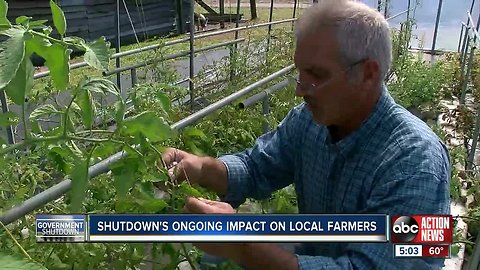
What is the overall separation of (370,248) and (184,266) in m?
0.68

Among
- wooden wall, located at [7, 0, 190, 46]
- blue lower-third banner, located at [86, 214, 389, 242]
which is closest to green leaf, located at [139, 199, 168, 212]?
blue lower-third banner, located at [86, 214, 389, 242]

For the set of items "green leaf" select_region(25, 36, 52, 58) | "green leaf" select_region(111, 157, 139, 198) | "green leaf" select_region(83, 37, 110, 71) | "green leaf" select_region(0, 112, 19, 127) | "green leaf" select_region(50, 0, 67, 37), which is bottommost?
"green leaf" select_region(111, 157, 139, 198)

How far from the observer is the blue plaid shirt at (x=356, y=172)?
120 cm

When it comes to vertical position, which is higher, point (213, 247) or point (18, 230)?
point (213, 247)

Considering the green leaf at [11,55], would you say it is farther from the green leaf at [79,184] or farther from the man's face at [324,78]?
the man's face at [324,78]

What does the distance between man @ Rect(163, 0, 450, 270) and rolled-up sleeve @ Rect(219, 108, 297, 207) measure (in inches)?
1.1

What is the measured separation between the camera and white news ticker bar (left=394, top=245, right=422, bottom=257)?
1.16 m

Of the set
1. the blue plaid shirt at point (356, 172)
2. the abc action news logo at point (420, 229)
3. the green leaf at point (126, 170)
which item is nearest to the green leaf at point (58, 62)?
the green leaf at point (126, 170)

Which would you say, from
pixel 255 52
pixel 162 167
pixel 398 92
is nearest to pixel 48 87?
pixel 162 167

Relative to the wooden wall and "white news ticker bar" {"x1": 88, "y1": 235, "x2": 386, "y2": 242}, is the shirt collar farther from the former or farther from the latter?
the wooden wall

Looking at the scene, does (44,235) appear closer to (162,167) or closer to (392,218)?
(162,167)

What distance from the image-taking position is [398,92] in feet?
17.3

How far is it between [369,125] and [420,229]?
0.31 m

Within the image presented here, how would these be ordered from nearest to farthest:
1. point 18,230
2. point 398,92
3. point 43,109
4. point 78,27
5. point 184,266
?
point 43,109 < point 18,230 < point 184,266 < point 398,92 < point 78,27
